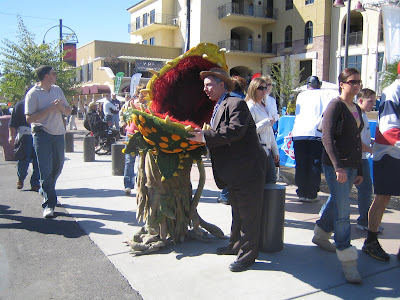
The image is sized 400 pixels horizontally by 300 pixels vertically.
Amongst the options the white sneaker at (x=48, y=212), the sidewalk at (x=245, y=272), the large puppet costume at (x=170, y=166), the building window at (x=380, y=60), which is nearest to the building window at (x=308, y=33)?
the building window at (x=380, y=60)

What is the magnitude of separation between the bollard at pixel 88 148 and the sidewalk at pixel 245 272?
477cm

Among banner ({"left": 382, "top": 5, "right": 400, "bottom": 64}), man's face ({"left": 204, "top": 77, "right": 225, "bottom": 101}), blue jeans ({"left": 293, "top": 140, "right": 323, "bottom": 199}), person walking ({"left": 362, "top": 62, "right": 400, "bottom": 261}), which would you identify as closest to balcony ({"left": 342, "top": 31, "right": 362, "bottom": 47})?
banner ({"left": 382, "top": 5, "right": 400, "bottom": 64})

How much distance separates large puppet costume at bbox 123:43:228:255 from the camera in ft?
12.6

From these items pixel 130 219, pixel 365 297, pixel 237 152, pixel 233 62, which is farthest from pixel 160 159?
pixel 233 62

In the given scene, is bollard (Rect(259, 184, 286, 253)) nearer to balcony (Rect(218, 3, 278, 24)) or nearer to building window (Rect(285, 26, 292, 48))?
balcony (Rect(218, 3, 278, 24))

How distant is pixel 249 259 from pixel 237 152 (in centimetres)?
96

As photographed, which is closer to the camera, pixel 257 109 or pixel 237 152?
pixel 237 152

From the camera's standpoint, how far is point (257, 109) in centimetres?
484

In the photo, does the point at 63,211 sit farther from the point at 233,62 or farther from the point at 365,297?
the point at 233,62

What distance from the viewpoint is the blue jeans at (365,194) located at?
14.9 feet

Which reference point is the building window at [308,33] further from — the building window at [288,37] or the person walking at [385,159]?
the person walking at [385,159]

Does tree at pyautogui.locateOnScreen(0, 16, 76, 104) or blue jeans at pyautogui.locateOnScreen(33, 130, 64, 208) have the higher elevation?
tree at pyautogui.locateOnScreen(0, 16, 76, 104)

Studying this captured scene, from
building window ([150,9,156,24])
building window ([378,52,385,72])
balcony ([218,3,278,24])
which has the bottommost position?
building window ([378,52,385,72])

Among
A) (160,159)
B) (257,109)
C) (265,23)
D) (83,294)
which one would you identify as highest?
(265,23)
